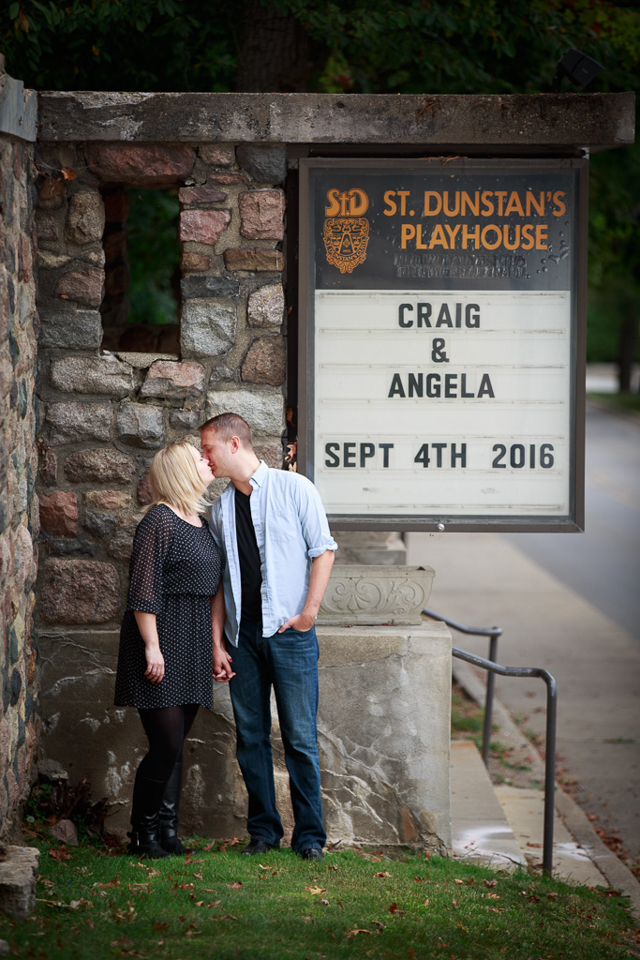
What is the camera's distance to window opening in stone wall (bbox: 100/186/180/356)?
6.80 m

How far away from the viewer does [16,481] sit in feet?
14.9

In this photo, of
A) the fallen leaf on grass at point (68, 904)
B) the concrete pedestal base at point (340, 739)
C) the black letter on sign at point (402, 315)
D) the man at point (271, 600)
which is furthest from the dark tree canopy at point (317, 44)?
the fallen leaf on grass at point (68, 904)

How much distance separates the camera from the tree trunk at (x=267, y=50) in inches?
282

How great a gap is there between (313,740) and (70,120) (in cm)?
297

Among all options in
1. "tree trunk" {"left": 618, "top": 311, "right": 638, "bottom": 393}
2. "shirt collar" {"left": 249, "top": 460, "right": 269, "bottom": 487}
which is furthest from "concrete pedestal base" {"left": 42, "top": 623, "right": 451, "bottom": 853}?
"tree trunk" {"left": 618, "top": 311, "right": 638, "bottom": 393}

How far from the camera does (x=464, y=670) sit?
10.3 m

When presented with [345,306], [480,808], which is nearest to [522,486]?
[345,306]

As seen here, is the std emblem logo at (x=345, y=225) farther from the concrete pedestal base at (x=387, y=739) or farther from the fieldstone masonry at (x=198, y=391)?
the concrete pedestal base at (x=387, y=739)

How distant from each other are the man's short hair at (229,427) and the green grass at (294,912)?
1773mm

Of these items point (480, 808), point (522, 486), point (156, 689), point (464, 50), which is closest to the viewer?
point (156, 689)

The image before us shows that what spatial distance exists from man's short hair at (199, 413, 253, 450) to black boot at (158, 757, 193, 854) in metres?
1.40

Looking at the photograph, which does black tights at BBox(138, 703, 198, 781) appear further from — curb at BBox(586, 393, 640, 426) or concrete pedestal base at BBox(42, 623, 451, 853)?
curb at BBox(586, 393, 640, 426)

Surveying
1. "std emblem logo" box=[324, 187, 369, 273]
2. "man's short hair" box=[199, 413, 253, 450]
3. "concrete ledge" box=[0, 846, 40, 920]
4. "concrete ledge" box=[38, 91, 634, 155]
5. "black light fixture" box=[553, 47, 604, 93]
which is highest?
"black light fixture" box=[553, 47, 604, 93]

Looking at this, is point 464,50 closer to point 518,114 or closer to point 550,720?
point 518,114
